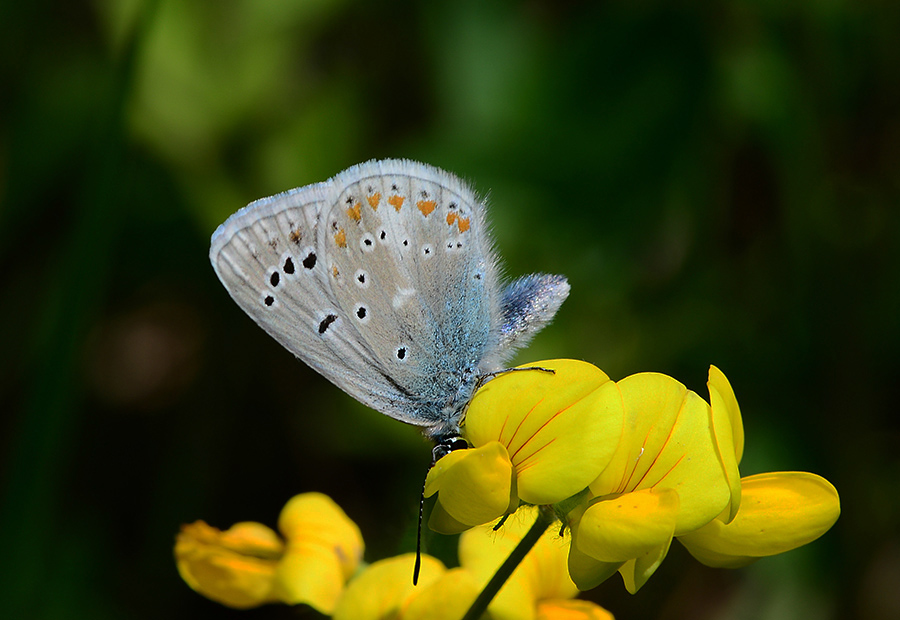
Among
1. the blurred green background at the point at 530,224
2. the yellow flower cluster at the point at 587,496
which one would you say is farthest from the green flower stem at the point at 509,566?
the blurred green background at the point at 530,224

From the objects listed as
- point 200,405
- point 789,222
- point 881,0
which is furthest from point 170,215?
point 881,0

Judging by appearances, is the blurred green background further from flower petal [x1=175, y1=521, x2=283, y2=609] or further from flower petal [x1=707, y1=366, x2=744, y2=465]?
flower petal [x1=707, y1=366, x2=744, y2=465]

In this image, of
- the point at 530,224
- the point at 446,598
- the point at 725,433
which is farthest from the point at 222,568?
the point at 530,224

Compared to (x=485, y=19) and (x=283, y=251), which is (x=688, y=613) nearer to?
(x=283, y=251)

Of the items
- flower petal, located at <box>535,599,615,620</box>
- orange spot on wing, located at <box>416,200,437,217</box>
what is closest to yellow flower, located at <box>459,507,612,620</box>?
flower petal, located at <box>535,599,615,620</box>

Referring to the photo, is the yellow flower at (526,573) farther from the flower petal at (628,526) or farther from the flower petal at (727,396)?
the flower petal at (727,396)

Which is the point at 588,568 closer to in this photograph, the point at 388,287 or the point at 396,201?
the point at 388,287

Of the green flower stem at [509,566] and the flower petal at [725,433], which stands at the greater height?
the flower petal at [725,433]
